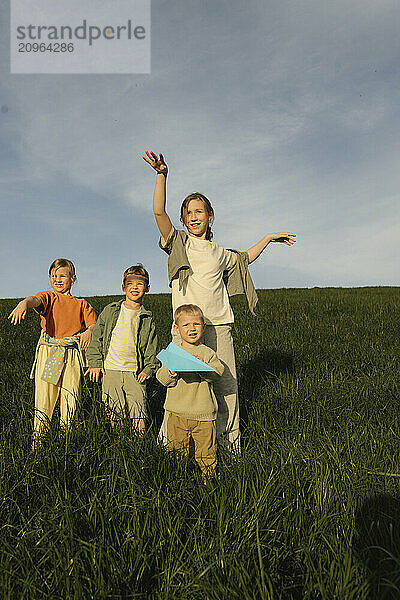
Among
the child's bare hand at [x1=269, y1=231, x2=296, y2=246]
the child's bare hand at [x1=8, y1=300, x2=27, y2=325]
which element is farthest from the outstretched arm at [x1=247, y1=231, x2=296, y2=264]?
the child's bare hand at [x1=8, y1=300, x2=27, y2=325]

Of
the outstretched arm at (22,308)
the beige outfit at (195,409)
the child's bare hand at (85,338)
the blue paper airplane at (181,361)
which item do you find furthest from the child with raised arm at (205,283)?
the outstretched arm at (22,308)

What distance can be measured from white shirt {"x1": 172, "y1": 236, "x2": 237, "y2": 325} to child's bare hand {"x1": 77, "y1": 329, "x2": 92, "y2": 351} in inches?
35.2

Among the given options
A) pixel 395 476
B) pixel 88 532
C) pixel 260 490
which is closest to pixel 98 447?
pixel 88 532

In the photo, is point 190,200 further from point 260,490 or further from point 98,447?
point 260,490

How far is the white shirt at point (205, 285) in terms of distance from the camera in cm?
409

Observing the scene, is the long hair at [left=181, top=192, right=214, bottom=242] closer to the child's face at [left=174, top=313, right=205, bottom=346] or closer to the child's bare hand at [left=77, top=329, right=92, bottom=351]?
the child's face at [left=174, top=313, right=205, bottom=346]

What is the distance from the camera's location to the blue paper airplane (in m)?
3.47

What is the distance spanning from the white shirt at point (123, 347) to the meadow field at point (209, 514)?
0.48 metres

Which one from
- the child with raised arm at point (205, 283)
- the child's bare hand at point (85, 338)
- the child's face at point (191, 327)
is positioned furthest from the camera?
the child's bare hand at point (85, 338)

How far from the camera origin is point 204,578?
2109mm

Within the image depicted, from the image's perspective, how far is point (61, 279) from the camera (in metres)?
4.38

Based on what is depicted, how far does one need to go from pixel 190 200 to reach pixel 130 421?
6.50 feet

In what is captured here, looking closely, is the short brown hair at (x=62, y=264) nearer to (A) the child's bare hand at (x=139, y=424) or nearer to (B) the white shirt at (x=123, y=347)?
(B) the white shirt at (x=123, y=347)

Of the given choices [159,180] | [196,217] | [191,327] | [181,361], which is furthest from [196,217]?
[181,361]
